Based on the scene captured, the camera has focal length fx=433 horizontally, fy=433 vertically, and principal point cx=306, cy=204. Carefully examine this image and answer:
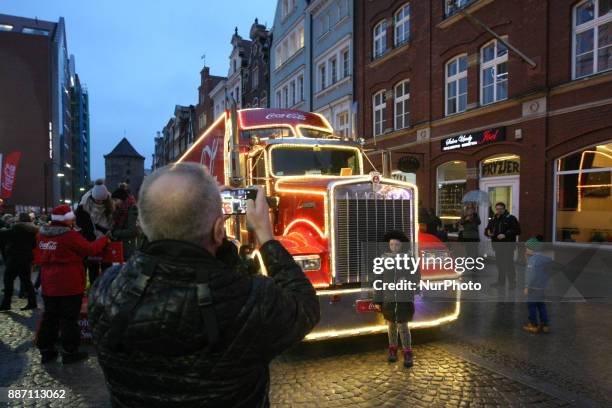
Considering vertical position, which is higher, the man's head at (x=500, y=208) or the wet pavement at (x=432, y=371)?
the man's head at (x=500, y=208)

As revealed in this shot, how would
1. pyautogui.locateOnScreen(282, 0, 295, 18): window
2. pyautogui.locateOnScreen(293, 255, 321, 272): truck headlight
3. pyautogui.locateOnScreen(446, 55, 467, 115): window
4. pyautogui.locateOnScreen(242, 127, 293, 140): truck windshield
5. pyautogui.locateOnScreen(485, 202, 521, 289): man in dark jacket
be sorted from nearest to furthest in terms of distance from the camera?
pyautogui.locateOnScreen(293, 255, 321, 272): truck headlight
pyautogui.locateOnScreen(242, 127, 293, 140): truck windshield
pyautogui.locateOnScreen(485, 202, 521, 289): man in dark jacket
pyautogui.locateOnScreen(446, 55, 467, 115): window
pyautogui.locateOnScreen(282, 0, 295, 18): window

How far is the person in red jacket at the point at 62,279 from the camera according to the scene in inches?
192

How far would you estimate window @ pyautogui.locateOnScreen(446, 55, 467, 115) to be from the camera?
1457 cm

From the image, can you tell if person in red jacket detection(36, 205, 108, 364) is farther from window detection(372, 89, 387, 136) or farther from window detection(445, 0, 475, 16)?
window detection(372, 89, 387, 136)

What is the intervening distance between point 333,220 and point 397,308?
133 centimetres

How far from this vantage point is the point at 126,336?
4.41 feet

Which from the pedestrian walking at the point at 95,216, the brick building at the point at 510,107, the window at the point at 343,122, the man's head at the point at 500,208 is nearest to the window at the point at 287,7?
the window at the point at 343,122

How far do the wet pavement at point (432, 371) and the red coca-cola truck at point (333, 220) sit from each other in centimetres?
44

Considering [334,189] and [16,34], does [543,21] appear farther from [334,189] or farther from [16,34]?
[16,34]

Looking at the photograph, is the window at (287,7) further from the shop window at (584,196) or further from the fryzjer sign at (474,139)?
the shop window at (584,196)

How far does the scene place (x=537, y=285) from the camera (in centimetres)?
605

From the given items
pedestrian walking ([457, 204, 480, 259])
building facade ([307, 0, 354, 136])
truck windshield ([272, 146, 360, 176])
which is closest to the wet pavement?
truck windshield ([272, 146, 360, 176])

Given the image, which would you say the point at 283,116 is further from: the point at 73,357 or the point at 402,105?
the point at 402,105

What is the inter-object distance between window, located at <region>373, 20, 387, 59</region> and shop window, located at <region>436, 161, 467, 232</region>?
6492 millimetres
